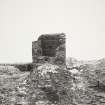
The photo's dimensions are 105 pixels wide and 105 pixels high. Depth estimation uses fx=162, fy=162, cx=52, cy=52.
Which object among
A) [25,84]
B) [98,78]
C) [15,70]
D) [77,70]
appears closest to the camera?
[25,84]

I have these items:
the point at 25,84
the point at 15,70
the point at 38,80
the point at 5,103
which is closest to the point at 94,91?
the point at 38,80

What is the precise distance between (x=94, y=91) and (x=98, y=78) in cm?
78

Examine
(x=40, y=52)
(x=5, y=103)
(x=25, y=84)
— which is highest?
(x=40, y=52)

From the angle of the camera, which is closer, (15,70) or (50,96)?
(50,96)

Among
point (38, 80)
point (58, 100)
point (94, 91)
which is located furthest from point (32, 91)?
point (94, 91)

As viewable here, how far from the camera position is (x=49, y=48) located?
10023 millimetres

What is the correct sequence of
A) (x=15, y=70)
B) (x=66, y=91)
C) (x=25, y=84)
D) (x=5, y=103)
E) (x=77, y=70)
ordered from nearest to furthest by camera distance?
(x=5, y=103) → (x=66, y=91) → (x=25, y=84) → (x=77, y=70) → (x=15, y=70)

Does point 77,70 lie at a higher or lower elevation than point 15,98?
higher

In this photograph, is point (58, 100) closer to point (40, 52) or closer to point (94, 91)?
point (94, 91)

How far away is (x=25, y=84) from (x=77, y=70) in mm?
3016

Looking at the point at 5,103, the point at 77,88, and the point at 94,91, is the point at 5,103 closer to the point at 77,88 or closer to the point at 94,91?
the point at 77,88

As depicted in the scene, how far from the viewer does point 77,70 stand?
8.56 metres

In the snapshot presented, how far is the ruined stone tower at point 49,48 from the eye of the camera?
8.80 m

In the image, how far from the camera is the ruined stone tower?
880cm
